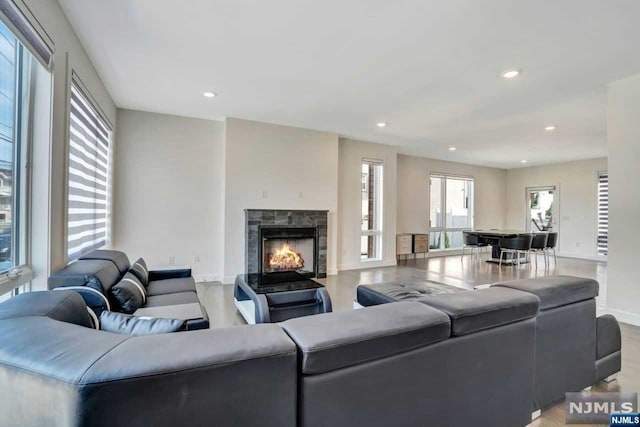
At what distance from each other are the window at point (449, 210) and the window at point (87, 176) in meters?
7.27

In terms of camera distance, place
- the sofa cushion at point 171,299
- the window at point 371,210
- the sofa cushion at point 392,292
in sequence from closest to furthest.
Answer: the sofa cushion at point 171,299, the sofa cushion at point 392,292, the window at point 371,210

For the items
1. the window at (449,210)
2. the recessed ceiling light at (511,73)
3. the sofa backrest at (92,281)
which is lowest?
the sofa backrest at (92,281)

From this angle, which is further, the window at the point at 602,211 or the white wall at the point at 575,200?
the white wall at the point at 575,200

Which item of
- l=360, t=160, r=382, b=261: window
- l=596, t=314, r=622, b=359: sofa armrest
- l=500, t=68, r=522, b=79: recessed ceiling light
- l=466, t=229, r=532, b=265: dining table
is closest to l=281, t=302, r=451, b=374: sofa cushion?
l=596, t=314, r=622, b=359: sofa armrest

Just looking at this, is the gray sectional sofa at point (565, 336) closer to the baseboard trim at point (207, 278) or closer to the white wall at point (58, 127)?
the white wall at point (58, 127)

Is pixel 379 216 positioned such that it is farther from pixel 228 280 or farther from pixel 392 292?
pixel 392 292

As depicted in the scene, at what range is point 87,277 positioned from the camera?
6.82 ft

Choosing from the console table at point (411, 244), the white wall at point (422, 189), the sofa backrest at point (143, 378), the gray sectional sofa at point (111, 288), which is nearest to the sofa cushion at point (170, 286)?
the gray sectional sofa at point (111, 288)

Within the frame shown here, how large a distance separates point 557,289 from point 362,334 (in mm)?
1328

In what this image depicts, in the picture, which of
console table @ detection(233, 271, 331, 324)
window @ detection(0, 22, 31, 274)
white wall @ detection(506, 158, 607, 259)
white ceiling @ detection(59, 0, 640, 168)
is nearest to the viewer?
window @ detection(0, 22, 31, 274)

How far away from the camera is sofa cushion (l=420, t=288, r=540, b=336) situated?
1341 millimetres

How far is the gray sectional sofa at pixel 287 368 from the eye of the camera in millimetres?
794

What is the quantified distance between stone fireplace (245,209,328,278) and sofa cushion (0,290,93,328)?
134 inches

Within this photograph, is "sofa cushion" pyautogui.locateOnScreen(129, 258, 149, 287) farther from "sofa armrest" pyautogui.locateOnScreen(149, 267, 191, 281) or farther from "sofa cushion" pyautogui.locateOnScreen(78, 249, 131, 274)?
"sofa armrest" pyautogui.locateOnScreen(149, 267, 191, 281)
